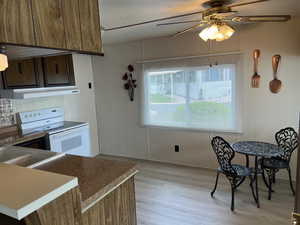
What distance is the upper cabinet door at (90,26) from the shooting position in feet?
4.61

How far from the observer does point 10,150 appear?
186 centimetres

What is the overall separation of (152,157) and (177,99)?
1.22 metres

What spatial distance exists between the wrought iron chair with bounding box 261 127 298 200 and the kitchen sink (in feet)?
8.06

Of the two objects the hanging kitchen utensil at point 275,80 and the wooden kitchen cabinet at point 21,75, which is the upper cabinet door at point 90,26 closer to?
the wooden kitchen cabinet at point 21,75

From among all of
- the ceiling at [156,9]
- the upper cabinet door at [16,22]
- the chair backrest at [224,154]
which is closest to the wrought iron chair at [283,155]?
the chair backrest at [224,154]

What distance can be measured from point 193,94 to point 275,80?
121 centimetres

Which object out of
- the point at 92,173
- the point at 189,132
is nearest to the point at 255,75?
the point at 189,132

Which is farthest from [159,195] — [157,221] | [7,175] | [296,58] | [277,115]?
[296,58]

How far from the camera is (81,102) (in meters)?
4.48

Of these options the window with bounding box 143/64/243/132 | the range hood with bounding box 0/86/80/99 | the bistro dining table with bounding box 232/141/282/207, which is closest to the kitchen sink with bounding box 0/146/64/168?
the range hood with bounding box 0/86/80/99

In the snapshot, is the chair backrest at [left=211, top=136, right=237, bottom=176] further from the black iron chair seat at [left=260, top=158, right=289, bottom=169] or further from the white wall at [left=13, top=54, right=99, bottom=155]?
the white wall at [left=13, top=54, right=99, bottom=155]

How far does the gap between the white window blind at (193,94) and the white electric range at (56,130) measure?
122 centimetres

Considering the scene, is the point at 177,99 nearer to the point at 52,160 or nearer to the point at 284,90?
the point at 284,90

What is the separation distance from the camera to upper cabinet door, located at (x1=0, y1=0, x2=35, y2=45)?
39.0 inches
